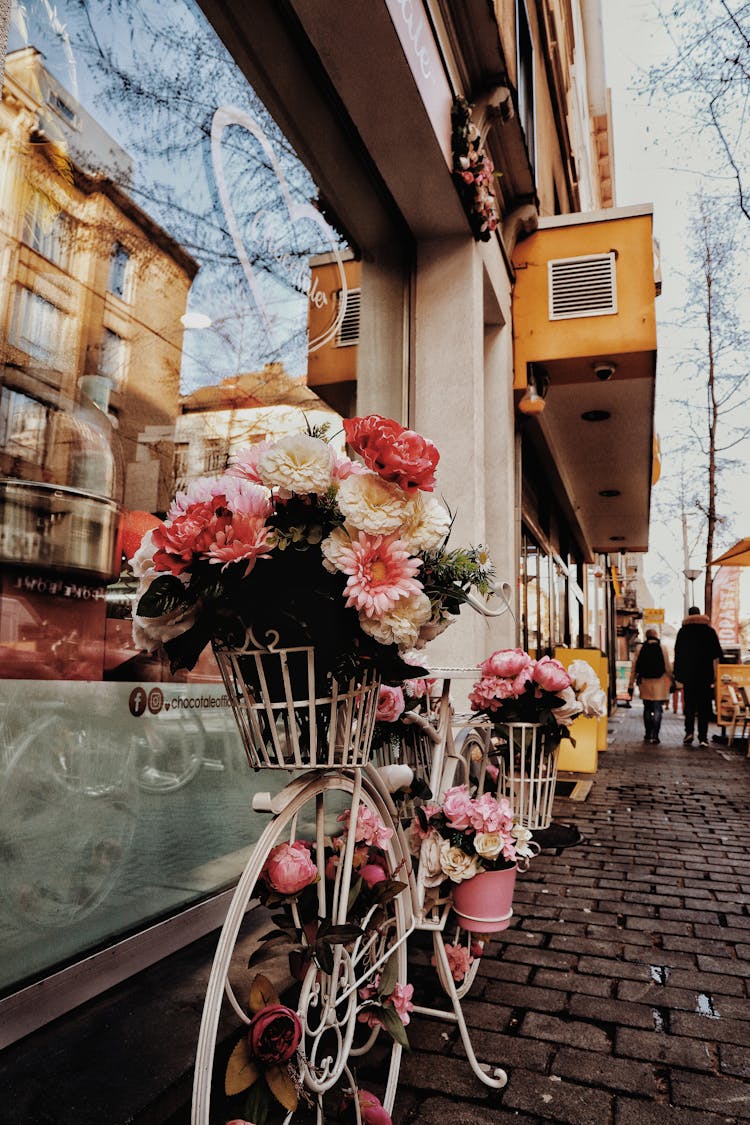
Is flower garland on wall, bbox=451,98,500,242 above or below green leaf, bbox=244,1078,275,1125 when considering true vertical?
above

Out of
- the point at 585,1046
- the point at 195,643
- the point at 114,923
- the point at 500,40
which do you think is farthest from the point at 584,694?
the point at 500,40

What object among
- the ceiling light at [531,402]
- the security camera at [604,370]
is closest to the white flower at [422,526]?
the ceiling light at [531,402]

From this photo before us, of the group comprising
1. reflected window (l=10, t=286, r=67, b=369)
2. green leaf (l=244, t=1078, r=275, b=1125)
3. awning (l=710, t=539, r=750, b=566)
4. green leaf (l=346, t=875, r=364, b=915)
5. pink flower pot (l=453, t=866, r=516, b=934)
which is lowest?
green leaf (l=244, t=1078, r=275, b=1125)

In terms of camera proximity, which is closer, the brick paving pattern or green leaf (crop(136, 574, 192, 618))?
green leaf (crop(136, 574, 192, 618))

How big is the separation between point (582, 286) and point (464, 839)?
18.2 feet

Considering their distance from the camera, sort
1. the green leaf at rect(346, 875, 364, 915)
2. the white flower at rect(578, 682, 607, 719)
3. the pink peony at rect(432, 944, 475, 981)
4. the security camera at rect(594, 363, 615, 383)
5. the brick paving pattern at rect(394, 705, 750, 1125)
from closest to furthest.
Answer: the green leaf at rect(346, 875, 364, 915) < the brick paving pattern at rect(394, 705, 750, 1125) < the pink peony at rect(432, 944, 475, 981) < the white flower at rect(578, 682, 607, 719) < the security camera at rect(594, 363, 615, 383)

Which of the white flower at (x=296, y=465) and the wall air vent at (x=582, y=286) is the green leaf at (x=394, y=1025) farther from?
the wall air vent at (x=582, y=286)

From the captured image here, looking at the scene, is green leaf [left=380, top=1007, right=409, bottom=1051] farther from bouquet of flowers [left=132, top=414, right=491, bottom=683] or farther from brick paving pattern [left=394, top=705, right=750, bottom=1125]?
bouquet of flowers [left=132, top=414, right=491, bottom=683]

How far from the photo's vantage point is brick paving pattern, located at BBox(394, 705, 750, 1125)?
1929mm

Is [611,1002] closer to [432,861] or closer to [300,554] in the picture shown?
[432,861]

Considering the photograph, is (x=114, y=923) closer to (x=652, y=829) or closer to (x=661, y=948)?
(x=661, y=948)

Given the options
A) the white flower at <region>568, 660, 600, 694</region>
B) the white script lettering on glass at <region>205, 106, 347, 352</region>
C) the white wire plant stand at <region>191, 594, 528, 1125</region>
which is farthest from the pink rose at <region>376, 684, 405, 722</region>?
the white script lettering on glass at <region>205, 106, 347, 352</region>

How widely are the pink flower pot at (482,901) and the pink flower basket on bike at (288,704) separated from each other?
81 cm

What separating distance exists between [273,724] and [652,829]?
182 inches
